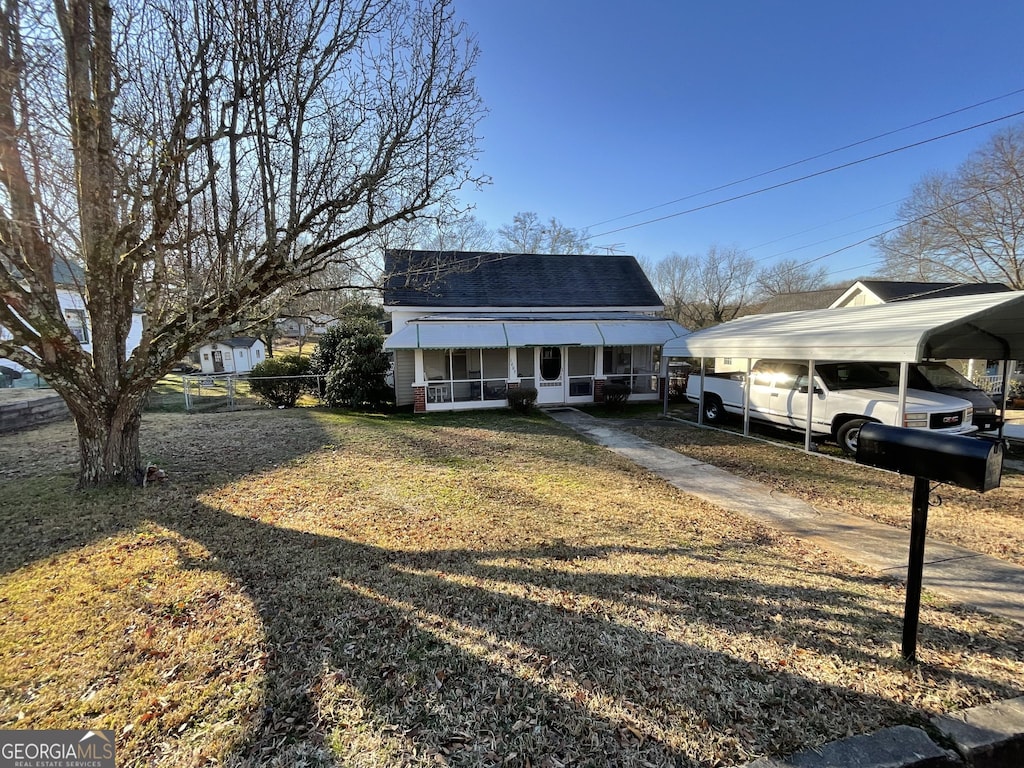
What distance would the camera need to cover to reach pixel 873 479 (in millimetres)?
7188

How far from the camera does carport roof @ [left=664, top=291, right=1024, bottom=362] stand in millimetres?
6758

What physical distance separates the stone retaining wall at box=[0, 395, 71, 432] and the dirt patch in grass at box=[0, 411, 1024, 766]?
658cm

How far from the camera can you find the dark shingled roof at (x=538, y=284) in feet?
53.9

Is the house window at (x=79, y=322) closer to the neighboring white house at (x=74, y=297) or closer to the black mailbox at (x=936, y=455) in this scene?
the neighboring white house at (x=74, y=297)

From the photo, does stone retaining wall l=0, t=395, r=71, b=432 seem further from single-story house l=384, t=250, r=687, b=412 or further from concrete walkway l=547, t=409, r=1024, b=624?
concrete walkway l=547, t=409, r=1024, b=624

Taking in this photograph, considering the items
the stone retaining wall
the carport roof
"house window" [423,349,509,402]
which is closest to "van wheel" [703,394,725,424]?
the carport roof

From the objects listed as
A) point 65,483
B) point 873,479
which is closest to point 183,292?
point 65,483

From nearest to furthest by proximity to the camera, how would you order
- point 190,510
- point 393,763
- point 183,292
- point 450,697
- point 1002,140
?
1. point 393,763
2. point 450,697
3. point 190,510
4. point 183,292
5. point 1002,140

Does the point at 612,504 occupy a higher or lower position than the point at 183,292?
Result: lower

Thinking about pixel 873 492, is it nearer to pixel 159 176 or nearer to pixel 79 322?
pixel 159 176

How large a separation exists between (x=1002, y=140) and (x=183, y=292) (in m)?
34.3

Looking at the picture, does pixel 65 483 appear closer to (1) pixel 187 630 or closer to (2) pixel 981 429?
(1) pixel 187 630

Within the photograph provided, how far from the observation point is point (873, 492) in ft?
21.5

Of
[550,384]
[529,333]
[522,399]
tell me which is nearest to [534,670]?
[522,399]
